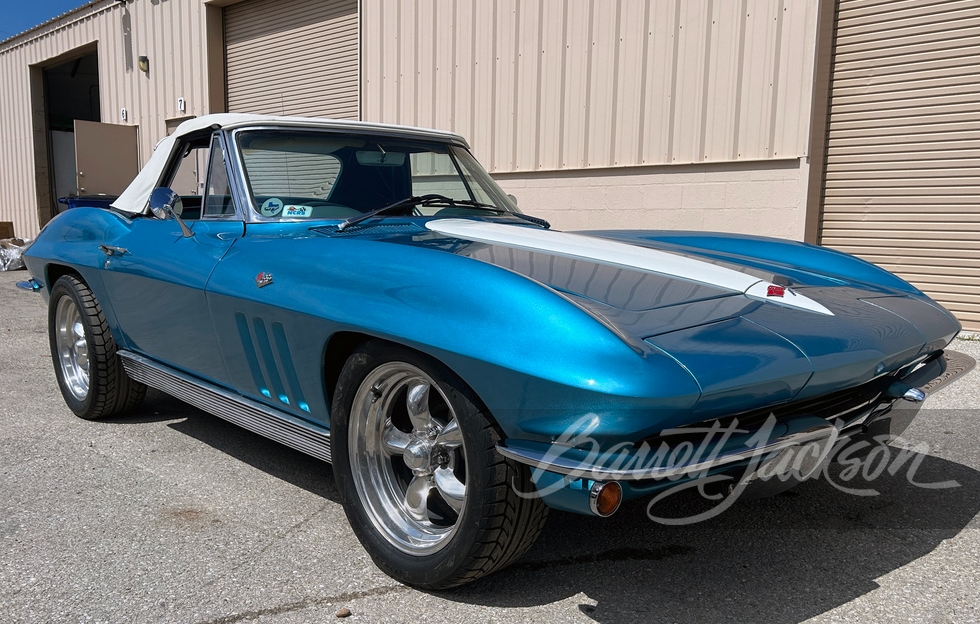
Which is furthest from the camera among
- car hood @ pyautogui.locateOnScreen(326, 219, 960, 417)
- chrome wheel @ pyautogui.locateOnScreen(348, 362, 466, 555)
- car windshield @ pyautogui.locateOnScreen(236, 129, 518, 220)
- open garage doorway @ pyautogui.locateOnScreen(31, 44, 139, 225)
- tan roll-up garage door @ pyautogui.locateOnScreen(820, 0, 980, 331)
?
open garage doorway @ pyautogui.locateOnScreen(31, 44, 139, 225)

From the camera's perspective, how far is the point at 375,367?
213 centimetres

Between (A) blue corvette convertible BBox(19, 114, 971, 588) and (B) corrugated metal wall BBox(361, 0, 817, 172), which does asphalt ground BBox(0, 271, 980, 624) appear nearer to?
(A) blue corvette convertible BBox(19, 114, 971, 588)

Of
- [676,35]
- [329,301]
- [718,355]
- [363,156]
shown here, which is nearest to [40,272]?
[363,156]

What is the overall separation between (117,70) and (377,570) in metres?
14.1

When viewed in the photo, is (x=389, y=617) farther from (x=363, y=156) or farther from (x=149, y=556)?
(x=363, y=156)

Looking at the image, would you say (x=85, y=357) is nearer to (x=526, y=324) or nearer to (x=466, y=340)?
(x=466, y=340)

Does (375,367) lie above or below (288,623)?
above

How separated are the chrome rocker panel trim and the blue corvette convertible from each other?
1cm

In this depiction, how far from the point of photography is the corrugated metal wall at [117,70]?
41.0ft

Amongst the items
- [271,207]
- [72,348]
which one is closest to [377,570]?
[271,207]

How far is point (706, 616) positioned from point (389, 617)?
0.81 m

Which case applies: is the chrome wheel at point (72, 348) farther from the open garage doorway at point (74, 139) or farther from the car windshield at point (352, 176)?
the open garage doorway at point (74, 139)

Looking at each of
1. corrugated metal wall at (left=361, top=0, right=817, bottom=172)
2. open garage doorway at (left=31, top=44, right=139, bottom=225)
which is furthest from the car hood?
open garage doorway at (left=31, top=44, right=139, bottom=225)

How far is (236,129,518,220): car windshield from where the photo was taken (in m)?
3.02
